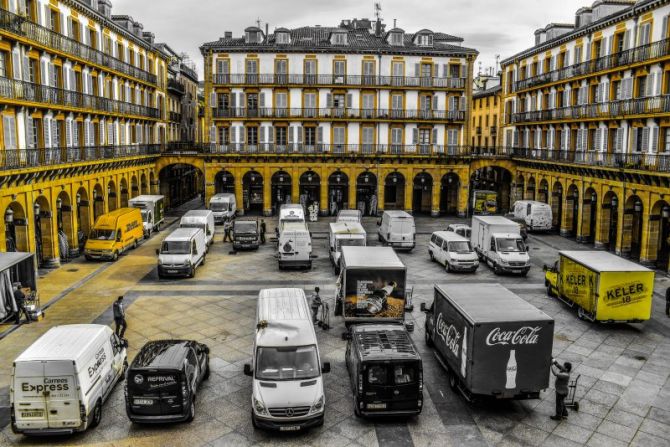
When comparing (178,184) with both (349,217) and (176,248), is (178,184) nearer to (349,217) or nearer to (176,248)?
(349,217)

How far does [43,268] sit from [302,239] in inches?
566

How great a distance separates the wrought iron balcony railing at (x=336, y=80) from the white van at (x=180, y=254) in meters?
25.4

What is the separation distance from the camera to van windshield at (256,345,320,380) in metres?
14.6

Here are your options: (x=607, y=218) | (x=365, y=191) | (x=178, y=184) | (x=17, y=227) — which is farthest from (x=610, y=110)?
(x=178, y=184)

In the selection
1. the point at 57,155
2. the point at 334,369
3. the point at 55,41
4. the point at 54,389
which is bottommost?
the point at 334,369

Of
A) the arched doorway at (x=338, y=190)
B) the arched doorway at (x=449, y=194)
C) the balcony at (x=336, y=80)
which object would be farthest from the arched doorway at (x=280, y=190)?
the arched doorway at (x=449, y=194)

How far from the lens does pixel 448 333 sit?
16984mm

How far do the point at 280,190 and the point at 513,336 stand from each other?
4479 centimetres

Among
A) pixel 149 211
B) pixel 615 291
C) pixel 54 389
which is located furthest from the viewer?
pixel 149 211

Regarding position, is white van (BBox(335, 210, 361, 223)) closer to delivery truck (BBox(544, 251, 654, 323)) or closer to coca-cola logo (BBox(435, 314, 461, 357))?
delivery truck (BBox(544, 251, 654, 323))

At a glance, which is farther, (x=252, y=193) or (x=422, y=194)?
(x=422, y=194)

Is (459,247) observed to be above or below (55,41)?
below

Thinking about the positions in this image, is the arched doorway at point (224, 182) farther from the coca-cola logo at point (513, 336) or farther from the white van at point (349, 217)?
the coca-cola logo at point (513, 336)

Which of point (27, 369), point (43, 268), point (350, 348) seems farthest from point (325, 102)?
point (27, 369)
